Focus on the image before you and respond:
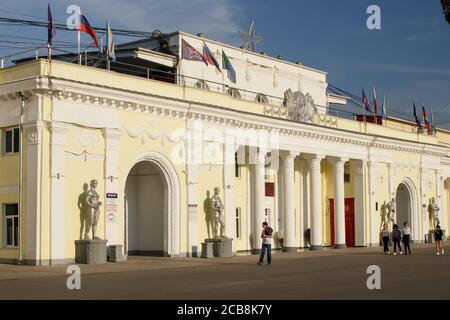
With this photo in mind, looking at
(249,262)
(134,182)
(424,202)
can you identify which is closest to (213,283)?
(249,262)

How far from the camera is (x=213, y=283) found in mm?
20422

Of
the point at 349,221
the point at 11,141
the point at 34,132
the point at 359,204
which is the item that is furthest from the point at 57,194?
the point at 349,221

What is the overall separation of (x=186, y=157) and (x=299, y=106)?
32.9 ft

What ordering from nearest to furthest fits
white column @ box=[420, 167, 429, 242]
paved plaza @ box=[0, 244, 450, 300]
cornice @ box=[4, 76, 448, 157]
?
paved plaza @ box=[0, 244, 450, 300] → cornice @ box=[4, 76, 448, 157] → white column @ box=[420, 167, 429, 242]

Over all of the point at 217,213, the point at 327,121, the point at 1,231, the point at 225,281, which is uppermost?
the point at 327,121

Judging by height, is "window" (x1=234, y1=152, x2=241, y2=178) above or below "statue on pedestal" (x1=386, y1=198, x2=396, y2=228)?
above

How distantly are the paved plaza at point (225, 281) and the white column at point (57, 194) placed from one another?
137 centimetres

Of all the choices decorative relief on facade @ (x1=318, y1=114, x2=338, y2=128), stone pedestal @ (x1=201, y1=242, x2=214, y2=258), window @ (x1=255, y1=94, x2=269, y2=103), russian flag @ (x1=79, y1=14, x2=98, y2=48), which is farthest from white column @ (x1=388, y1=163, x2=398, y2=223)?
russian flag @ (x1=79, y1=14, x2=98, y2=48)

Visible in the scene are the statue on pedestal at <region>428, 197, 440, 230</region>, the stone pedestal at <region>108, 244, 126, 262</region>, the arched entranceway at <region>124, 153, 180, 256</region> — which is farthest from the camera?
the statue on pedestal at <region>428, 197, 440, 230</region>

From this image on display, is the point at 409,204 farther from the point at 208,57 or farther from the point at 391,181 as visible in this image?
the point at 208,57

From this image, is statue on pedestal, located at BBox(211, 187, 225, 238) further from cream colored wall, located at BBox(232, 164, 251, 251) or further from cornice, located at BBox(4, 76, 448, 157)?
cornice, located at BBox(4, 76, 448, 157)

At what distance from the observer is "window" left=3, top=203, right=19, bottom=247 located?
1163 inches

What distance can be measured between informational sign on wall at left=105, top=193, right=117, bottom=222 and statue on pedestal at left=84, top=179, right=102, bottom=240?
2.68ft

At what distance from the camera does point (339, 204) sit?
1783 inches
